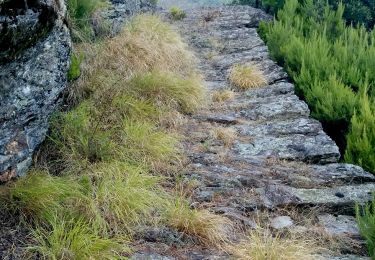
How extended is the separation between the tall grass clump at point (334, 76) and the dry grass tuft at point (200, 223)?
1.93 meters

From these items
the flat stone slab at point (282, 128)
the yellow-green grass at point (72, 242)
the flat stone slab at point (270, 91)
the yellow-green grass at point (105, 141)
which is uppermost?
the yellow-green grass at point (105, 141)

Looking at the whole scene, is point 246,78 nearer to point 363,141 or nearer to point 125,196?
point 363,141

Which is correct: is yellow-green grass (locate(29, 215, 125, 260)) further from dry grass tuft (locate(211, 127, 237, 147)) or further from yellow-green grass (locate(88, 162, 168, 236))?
dry grass tuft (locate(211, 127, 237, 147))

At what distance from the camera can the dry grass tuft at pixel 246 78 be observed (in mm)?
6727

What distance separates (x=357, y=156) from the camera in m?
4.72

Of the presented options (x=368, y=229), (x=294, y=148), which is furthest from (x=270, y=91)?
(x=368, y=229)

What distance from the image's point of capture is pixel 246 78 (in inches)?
267

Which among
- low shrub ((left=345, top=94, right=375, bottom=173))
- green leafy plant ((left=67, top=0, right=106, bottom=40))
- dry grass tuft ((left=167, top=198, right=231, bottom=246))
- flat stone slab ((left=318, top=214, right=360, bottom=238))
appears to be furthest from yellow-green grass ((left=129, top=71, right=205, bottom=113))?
flat stone slab ((left=318, top=214, right=360, bottom=238))

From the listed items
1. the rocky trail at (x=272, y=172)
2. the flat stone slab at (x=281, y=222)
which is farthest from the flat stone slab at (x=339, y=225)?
the flat stone slab at (x=281, y=222)

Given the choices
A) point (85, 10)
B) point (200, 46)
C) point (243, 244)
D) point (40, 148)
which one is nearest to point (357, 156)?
point (243, 244)

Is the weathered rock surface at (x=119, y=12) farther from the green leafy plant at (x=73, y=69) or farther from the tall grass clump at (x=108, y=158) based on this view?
the green leafy plant at (x=73, y=69)

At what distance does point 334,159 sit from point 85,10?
3.62m

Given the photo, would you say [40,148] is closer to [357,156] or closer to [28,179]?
[28,179]

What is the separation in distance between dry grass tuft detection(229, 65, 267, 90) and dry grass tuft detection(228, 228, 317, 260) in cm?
376
